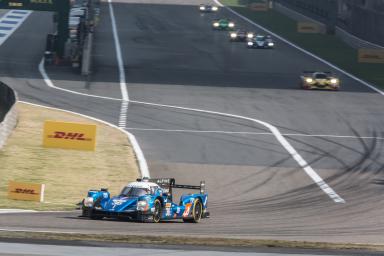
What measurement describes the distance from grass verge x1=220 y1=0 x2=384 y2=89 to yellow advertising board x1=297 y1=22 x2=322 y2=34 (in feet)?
2.54

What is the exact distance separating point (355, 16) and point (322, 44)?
1033 cm

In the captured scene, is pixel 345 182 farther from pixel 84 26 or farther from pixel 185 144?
pixel 84 26

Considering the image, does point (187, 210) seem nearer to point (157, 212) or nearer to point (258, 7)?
point (157, 212)

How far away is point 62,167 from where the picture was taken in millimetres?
39500

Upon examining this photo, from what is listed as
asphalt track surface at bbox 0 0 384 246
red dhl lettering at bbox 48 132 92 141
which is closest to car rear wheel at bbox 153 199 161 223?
asphalt track surface at bbox 0 0 384 246

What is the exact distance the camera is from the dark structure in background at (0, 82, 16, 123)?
166 feet

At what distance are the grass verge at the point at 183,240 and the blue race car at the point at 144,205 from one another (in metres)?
4.04

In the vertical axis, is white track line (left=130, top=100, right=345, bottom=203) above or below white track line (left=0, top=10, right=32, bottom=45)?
above

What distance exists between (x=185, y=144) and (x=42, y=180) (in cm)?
1237

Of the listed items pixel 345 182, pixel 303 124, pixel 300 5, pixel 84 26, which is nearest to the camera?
pixel 345 182

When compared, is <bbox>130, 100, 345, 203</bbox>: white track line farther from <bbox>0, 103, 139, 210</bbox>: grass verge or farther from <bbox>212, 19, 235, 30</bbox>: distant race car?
<bbox>212, 19, 235, 30</bbox>: distant race car

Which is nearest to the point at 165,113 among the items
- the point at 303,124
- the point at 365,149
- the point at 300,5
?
the point at 303,124

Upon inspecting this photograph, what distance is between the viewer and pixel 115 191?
36469 millimetres

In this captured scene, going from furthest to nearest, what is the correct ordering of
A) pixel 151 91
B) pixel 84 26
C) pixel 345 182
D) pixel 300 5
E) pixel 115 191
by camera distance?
pixel 300 5, pixel 84 26, pixel 151 91, pixel 345 182, pixel 115 191
